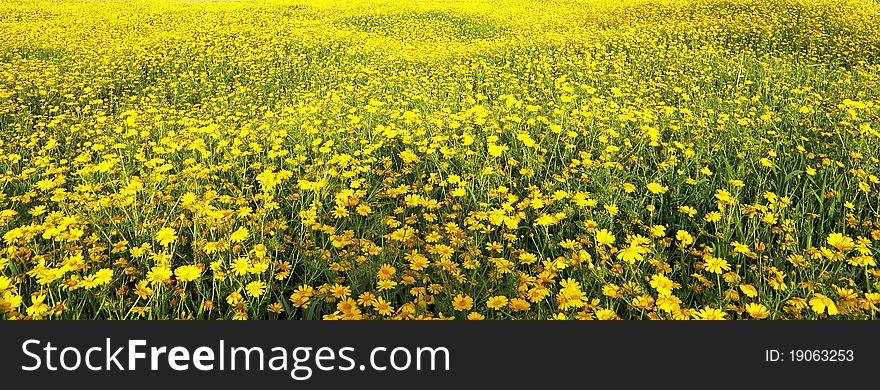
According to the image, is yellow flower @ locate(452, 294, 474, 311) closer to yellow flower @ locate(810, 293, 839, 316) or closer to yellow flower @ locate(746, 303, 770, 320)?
yellow flower @ locate(746, 303, 770, 320)

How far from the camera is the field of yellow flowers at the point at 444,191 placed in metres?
1.96

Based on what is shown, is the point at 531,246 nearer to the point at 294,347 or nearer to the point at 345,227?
the point at 345,227

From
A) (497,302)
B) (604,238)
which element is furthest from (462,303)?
(604,238)

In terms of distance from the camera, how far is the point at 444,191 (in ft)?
9.34

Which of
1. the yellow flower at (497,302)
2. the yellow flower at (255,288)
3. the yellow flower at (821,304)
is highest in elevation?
the yellow flower at (821,304)

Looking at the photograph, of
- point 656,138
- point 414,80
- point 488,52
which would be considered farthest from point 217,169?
point 488,52

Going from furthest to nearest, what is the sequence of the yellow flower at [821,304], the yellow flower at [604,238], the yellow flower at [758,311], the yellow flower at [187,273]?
the yellow flower at [604,238] < the yellow flower at [187,273] < the yellow flower at [758,311] < the yellow flower at [821,304]

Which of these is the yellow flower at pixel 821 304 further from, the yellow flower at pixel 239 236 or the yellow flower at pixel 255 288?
the yellow flower at pixel 239 236

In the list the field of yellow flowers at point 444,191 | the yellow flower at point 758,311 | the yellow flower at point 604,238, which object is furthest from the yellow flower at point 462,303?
the yellow flower at point 758,311

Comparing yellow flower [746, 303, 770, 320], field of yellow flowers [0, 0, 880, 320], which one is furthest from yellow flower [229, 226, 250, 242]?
yellow flower [746, 303, 770, 320]

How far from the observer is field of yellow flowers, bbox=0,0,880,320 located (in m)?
1.96

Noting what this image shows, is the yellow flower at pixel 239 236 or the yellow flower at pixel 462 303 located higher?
the yellow flower at pixel 239 236

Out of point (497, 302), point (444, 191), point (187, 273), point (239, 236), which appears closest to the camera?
point (497, 302)

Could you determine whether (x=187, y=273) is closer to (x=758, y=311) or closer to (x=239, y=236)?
(x=239, y=236)
